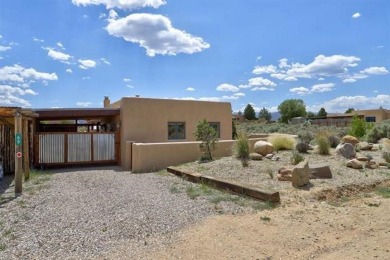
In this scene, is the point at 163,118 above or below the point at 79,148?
above

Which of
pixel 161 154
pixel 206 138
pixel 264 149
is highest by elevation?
pixel 206 138

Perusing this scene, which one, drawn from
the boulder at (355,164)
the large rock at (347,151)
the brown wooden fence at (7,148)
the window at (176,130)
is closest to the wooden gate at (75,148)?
the brown wooden fence at (7,148)

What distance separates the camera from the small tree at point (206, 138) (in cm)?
1383

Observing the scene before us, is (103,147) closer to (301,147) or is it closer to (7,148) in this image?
(7,148)

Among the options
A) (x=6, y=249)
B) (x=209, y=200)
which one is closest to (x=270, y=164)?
(x=209, y=200)

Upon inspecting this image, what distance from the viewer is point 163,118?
16.7 metres

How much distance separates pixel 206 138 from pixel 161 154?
2041 mm

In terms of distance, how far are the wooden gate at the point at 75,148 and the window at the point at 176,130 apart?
2837 millimetres

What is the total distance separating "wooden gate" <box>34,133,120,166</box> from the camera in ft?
47.6

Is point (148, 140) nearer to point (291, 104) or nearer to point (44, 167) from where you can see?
point (44, 167)

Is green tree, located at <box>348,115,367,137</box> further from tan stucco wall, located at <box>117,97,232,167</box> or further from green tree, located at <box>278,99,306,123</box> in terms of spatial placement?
green tree, located at <box>278,99,306,123</box>

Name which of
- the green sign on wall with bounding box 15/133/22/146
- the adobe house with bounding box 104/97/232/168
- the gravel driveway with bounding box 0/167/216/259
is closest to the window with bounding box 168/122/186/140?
the adobe house with bounding box 104/97/232/168

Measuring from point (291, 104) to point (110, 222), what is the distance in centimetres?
6346

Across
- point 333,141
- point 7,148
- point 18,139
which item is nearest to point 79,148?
point 7,148
